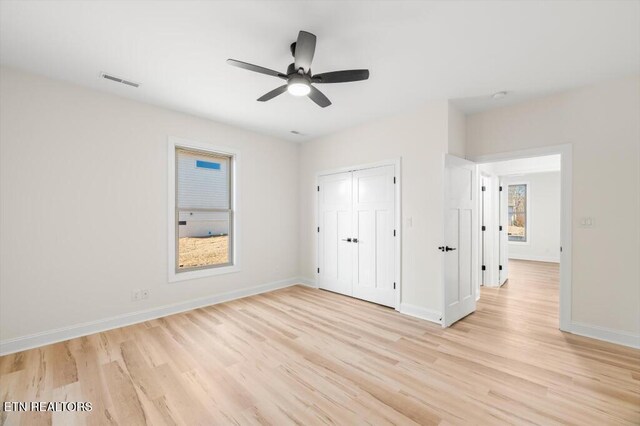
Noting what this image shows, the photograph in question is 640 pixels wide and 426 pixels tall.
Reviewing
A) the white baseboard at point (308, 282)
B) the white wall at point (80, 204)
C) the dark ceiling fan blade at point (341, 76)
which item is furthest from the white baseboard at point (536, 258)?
the white wall at point (80, 204)

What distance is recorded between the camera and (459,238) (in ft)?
11.8

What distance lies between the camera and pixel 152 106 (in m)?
3.63

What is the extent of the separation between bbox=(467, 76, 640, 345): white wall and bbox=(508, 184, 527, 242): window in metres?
6.05

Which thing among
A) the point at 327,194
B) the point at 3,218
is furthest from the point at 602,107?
the point at 3,218

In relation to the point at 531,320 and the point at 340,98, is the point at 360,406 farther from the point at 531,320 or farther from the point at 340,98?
the point at 340,98

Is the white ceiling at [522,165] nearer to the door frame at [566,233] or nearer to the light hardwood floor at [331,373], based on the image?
the door frame at [566,233]

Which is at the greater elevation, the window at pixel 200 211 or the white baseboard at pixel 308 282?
the window at pixel 200 211

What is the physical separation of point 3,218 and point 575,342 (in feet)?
20.0

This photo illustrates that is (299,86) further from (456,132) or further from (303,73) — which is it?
(456,132)

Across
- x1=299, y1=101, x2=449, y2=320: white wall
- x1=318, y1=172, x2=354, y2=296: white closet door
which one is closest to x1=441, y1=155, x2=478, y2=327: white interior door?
x1=299, y1=101, x2=449, y2=320: white wall

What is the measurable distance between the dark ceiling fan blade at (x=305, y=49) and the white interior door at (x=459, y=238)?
2.12 m

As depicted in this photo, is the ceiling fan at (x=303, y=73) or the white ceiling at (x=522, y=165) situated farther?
Result: the white ceiling at (x=522, y=165)

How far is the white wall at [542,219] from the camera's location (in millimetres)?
7648

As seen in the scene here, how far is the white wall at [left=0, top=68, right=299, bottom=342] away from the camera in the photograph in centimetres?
272
